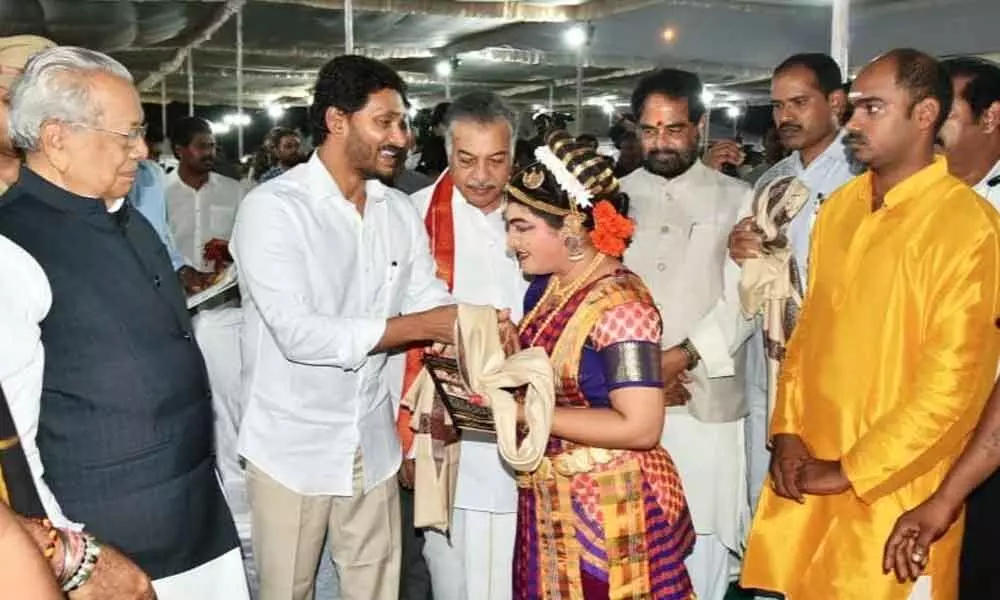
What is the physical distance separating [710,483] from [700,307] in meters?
0.61

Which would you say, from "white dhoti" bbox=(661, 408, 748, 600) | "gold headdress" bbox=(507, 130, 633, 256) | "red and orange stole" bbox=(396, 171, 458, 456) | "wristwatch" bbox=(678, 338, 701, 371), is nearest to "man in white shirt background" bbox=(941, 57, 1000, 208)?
"wristwatch" bbox=(678, 338, 701, 371)

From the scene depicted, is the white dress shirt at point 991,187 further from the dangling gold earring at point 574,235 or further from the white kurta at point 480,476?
the white kurta at point 480,476

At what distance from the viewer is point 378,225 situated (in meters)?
2.74

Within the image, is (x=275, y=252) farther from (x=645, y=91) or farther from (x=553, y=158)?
(x=645, y=91)

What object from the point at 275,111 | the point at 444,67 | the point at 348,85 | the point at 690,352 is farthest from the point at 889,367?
the point at 275,111

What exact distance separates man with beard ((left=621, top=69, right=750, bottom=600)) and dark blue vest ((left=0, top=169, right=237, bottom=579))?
1710 millimetres

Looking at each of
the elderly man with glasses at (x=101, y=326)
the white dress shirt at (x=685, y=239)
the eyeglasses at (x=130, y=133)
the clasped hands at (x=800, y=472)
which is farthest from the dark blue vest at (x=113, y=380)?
the white dress shirt at (x=685, y=239)

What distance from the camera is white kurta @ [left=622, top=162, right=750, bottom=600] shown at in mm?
3223

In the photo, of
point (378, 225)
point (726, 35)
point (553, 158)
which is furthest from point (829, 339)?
point (726, 35)

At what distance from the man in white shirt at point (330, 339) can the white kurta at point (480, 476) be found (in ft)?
1.11

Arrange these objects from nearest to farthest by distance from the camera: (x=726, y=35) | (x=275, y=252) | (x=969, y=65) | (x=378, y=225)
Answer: (x=275, y=252) < (x=378, y=225) < (x=969, y=65) < (x=726, y=35)

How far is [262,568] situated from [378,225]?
99cm

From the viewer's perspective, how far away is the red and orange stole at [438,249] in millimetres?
3043

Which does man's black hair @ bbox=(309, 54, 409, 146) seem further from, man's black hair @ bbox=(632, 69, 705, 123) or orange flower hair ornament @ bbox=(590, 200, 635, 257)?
man's black hair @ bbox=(632, 69, 705, 123)
